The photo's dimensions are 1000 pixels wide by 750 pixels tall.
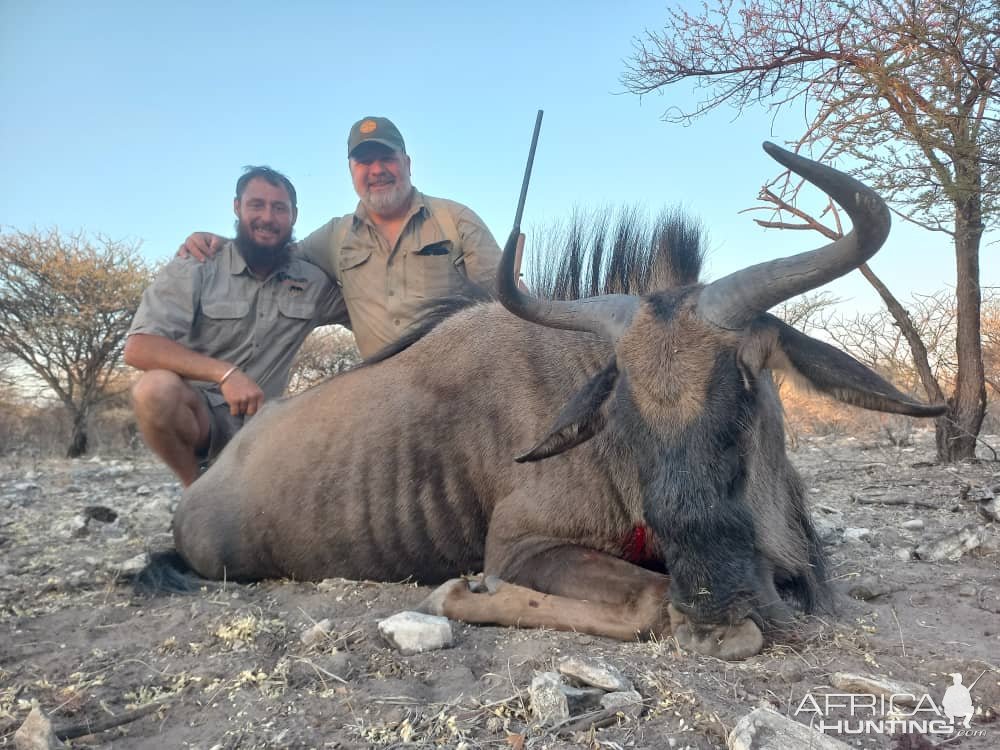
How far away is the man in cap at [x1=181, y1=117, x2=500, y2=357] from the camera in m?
5.82

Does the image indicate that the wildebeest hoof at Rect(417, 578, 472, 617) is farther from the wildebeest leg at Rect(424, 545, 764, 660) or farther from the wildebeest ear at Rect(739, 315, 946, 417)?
the wildebeest ear at Rect(739, 315, 946, 417)

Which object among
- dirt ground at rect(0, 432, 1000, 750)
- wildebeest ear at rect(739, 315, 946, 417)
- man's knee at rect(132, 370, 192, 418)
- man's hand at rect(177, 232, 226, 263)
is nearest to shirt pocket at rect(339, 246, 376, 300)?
man's hand at rect(177, 232, 226, 263)

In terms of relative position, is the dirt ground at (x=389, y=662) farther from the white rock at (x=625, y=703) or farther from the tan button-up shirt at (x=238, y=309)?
the tan button-up shirt at (x=238, y=309)

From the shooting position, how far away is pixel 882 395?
267 centimetres

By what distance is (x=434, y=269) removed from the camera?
5926 mm

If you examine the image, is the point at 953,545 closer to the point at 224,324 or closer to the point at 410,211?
the point at 410,211

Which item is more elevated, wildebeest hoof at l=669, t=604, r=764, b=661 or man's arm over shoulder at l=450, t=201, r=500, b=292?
man's arm over shoulder at l=450, t=201, r=500, b=292

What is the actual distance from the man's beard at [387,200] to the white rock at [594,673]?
4534 mm

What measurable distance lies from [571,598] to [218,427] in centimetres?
361

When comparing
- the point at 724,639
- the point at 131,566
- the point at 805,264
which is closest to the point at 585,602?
the point at 724,639

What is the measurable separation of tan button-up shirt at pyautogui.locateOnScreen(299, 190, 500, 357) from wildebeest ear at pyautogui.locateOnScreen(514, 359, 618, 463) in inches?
113

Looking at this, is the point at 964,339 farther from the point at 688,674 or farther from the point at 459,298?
the point at 688,674

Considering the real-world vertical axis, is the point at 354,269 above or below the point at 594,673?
above

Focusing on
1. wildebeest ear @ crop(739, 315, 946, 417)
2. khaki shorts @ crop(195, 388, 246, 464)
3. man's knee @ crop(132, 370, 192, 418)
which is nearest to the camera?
wildebeest ear @ crop(739, 315, 946, 417)
